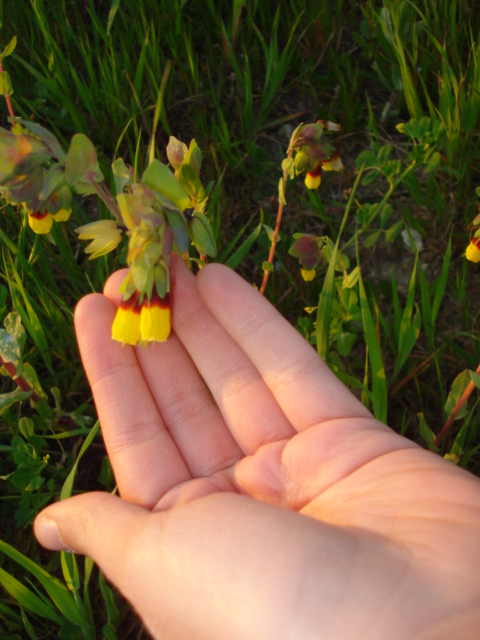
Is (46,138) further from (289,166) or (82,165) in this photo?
(289,166)

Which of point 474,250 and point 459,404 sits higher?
point 474,250

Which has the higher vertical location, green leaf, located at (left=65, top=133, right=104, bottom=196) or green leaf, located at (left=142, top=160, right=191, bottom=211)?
green leaf, located at (left=65, top=133, right=104, bottom=196)

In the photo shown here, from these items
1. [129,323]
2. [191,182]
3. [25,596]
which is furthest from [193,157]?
[25,596]

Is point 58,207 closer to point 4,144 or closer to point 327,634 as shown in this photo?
point 4,144

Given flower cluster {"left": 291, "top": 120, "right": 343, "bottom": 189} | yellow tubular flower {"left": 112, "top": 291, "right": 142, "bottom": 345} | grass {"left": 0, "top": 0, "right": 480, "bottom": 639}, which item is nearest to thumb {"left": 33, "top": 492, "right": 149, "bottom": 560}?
grass {"left": 0, "top": 0, "right": 480, "bottom": 639}

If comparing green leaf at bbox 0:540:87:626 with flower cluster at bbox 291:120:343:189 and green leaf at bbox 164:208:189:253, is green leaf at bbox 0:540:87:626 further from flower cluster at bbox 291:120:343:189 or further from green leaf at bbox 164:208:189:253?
flower cluster at bbox 291:120:343:189

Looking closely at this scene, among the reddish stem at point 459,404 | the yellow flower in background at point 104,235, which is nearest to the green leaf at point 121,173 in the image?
the yellow flower in background at point 104,235
